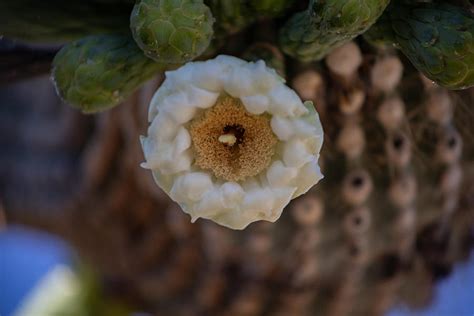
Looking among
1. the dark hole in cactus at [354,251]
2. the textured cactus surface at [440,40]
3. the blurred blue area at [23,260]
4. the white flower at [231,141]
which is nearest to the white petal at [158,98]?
the white flower at [231,141]

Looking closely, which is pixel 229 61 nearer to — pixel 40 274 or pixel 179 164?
pixel 179 164

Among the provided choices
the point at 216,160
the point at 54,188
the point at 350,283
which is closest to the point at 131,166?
the point at 54,188

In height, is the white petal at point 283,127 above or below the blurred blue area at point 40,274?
above

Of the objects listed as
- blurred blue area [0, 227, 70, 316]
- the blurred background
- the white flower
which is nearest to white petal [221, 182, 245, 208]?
the white flower

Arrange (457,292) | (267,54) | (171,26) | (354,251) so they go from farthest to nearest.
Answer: (457,292), (354,251), (267,54), (171,26)

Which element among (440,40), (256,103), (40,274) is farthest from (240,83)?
(40,274)

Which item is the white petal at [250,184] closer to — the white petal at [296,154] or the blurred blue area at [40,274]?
the white petal at [296,154]
